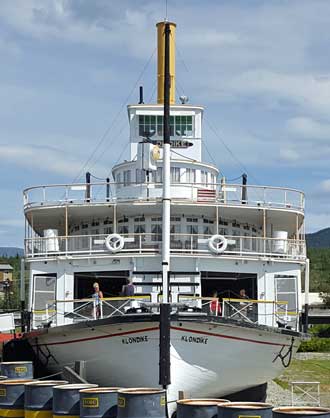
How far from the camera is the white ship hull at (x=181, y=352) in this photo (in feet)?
52.5

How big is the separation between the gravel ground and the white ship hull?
343 centimetres

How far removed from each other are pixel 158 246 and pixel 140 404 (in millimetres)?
8558

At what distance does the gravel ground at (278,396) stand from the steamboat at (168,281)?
2.86 metres

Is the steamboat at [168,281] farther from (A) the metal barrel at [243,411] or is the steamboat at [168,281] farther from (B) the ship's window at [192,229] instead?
(A) the metal barrel at [243,411]

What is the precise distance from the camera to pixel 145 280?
18.9 m

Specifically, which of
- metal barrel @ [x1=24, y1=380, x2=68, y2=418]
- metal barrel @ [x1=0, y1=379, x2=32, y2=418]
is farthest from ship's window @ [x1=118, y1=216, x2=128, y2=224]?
metal barrel @ [x1=24, y1=380, x2=68, y2=418]

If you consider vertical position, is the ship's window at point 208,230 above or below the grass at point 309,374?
above

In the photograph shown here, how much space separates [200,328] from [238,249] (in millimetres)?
4744

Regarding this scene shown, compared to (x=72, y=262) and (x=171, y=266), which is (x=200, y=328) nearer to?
(x=171, y=266)

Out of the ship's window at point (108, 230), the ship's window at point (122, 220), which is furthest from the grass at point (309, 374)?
the ship's window at point (108, 230)

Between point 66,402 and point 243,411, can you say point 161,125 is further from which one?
point 243,411

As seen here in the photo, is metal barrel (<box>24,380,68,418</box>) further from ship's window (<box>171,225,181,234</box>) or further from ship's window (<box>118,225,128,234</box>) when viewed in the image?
ship's window (<box>118,225,128,234</box>)

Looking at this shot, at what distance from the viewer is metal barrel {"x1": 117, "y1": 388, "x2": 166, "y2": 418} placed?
11.6 meters

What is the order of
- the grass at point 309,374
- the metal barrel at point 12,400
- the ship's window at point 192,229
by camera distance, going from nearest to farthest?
1. the metal barrel at point 12,400
2. the ship's window at point 192,229
3. the grass at point 309,374
